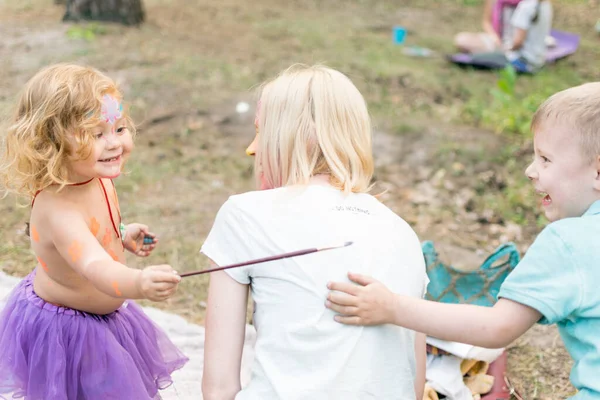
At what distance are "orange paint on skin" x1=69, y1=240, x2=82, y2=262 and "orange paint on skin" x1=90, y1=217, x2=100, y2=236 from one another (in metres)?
0.13

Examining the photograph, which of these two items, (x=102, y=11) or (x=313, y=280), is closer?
(x=313, y=280)

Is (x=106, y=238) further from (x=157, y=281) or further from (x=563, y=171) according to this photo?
(x=563, y=171)

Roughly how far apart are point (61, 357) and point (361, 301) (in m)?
0.89

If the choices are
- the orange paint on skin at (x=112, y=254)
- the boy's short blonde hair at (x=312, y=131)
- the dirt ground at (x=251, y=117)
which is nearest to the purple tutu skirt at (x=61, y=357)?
the orange paint on skin at (x=112, y=254)

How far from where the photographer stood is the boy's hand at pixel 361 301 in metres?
1.50

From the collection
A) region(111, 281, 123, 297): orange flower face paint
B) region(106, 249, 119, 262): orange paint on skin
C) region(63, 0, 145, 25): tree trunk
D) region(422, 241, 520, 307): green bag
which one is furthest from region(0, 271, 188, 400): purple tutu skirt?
region(63, 0, 145, 25): tree trunk

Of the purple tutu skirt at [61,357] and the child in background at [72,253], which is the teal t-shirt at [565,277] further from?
the purple tutu skirt at [61,357]

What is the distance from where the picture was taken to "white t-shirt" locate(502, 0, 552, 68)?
21.1 ft

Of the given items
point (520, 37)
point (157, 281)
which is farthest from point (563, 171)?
point (520, 37)

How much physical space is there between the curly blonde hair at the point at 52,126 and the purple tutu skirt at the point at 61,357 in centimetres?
39

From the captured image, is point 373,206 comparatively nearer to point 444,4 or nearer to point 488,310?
point 488,310

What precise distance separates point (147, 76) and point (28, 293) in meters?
3.56

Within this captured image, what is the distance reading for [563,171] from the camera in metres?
1.57

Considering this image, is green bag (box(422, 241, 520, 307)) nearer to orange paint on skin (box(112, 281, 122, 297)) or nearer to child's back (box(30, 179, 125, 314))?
child's back (box(30, 179, 125, 314))
